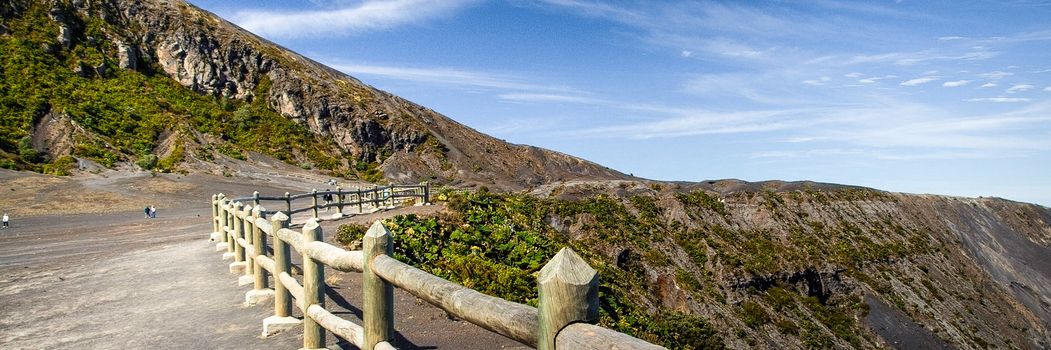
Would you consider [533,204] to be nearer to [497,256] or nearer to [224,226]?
[497,256]

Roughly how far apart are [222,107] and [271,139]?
8471 millimetres

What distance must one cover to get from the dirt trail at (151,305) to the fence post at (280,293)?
0.45ft

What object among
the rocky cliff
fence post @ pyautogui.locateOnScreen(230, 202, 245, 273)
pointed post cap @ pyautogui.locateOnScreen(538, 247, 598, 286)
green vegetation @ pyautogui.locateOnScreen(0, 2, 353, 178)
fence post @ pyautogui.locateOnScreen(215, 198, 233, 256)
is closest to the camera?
pointed post cap @ pyautogui.locateOnScreen(538, 247, 598, 286)

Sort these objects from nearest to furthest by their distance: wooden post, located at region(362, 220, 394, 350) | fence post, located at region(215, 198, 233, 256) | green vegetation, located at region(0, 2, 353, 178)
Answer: wooden post, located at region(362, 220, 394, 350), fence post, located at region(215, 198, 233, 256), green vegetation, located at region(0, 2, 353, 178)

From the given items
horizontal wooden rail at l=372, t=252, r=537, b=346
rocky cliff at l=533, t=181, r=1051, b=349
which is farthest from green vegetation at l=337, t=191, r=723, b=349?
horizontal wooden rail at l=372, t=252, r=537, b=346

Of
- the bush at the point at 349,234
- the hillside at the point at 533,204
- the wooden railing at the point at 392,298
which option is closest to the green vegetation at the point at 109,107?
the hillside at the point at 533,204

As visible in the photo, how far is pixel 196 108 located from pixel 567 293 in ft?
250

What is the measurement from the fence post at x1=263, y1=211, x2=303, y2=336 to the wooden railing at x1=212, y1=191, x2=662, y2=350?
0.03ft

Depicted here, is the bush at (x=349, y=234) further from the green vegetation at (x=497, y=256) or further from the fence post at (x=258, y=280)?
the fence post at (x=258, y=280)

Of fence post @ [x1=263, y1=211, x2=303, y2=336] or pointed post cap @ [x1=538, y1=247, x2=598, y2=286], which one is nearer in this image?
pointed post cap @ [x1=538, y1=247, x2=598, y2=286]

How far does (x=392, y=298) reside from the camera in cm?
407

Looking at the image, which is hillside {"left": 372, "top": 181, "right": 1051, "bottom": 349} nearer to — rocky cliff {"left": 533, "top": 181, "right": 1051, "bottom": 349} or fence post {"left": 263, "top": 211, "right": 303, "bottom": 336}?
rocky cliff {"left": 533, "top": 181, "right": 1051, "bottom": 349}

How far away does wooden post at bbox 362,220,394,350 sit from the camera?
13.7 ft

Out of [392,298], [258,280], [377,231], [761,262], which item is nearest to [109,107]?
[761,262]
